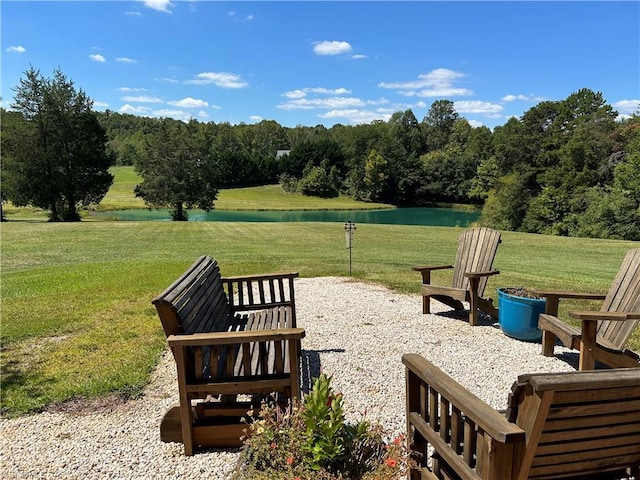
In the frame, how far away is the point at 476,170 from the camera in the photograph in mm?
66062

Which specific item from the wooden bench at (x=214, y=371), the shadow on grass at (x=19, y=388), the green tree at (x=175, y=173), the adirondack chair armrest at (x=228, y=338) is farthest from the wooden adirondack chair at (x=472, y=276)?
the green tree at (x=175, y=173)

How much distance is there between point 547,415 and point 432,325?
15.0 feet

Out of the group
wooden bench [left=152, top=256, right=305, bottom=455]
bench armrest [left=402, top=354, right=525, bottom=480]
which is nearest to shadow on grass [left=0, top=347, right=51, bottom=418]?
wooden bench [left=152, top=256, right=305, bottom=455]

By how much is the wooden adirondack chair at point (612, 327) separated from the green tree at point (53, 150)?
115 ft

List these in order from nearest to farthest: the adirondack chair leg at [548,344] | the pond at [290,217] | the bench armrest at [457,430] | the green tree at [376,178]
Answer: the bench armrest at [457,430] < the adirondack chair leg at [548,344] < the pond at [290,217] < the green tree at [376,178]

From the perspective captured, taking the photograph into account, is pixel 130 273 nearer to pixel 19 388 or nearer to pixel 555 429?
pixel 19 388

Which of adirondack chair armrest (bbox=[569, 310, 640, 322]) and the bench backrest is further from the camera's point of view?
adirondack chair armrest (bbox=[569, 310, 640, 322])

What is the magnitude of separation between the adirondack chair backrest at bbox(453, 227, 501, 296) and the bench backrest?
11.8ft

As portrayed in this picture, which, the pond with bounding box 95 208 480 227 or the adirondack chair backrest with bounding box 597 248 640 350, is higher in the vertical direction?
the adirondack chair backrest with bounding box 597 248 640 350

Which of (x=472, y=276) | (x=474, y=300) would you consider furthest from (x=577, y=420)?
(x=474, y=300)

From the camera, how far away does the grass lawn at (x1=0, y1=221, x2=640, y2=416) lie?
4.71 meters

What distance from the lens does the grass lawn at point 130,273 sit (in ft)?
15.5

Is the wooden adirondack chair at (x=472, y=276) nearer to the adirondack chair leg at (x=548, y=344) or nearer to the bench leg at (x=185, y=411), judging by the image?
the adirondack chair leg at (x=548, y=344)

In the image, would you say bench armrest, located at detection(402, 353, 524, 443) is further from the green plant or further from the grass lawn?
the grass lawn
